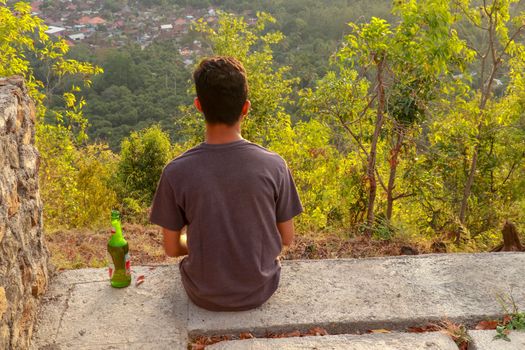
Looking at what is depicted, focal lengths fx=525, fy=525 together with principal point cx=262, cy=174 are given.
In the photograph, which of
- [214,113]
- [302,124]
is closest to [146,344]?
[214,113]

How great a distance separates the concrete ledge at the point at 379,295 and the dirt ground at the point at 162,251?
67 cm

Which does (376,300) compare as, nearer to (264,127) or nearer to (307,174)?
(307,174)

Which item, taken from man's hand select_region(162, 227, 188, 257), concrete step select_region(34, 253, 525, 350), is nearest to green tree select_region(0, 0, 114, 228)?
concrete step select_region(34, 253, 525, 350)

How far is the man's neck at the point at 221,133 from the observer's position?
2.32 metres

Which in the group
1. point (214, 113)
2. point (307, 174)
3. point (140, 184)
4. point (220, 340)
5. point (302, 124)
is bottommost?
point (140, 184)

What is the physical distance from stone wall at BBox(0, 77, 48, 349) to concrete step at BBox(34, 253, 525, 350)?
0.60ft

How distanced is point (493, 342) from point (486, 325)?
0.17 m

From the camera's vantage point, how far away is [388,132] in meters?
5.27

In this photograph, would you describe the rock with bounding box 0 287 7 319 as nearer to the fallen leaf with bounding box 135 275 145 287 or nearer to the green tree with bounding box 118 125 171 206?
the fallen leaf with bounding box 135 275 145 287

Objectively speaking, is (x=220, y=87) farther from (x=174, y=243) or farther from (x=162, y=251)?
(x=162, y=251)

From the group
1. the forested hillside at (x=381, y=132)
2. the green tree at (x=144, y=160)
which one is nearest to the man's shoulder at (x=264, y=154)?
the forested hillside at (x=381, y=132)

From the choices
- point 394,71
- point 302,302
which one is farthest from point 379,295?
point 394,71

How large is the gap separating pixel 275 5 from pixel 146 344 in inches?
1843

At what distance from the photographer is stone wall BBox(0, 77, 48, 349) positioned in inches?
82.4
